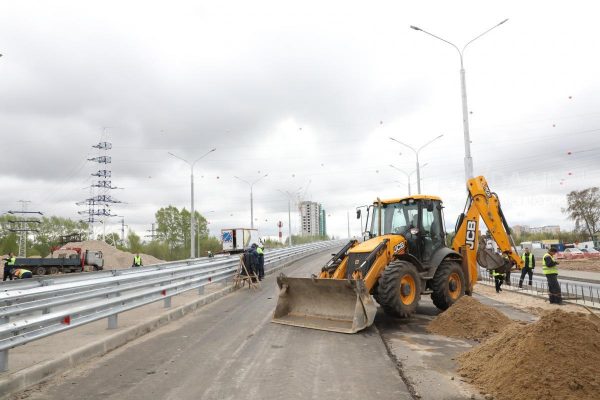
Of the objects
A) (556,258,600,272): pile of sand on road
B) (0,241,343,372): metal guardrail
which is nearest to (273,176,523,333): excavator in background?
(0,241,343,372): metal guardrail

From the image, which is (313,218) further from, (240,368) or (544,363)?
(544,363)

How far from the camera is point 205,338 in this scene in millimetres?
7324

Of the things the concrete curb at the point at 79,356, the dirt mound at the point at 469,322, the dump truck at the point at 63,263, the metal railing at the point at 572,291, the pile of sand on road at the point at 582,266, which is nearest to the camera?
the concrete curb at the point at 79,356

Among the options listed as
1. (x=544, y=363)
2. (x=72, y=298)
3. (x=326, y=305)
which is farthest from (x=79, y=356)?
(x=544, y=363)

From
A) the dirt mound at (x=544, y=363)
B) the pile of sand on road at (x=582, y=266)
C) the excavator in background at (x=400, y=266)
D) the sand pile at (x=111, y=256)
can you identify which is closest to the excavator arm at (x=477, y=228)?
the excavator in background at (x=400, y=266)

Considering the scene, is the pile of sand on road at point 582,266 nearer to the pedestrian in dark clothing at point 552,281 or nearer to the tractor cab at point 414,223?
the pedestrian in dark clothing at point 552,281

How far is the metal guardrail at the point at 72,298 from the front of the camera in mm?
5102

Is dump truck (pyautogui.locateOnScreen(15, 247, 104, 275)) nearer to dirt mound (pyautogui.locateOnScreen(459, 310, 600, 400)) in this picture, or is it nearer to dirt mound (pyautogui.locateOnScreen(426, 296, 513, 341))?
dirt mound (pyautogui.locateOnScreen(426, 296, 513, 341))

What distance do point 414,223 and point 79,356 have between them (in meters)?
6.51

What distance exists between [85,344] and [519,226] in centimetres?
10185

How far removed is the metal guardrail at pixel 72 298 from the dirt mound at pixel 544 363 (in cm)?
507

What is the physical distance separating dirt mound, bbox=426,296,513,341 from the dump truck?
100 feet

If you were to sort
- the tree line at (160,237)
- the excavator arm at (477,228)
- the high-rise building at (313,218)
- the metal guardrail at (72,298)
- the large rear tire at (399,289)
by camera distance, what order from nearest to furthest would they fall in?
the metal guardrail at (72,298), the large rear tire at (399,289), the excavator arm at (477,228), the tree line at (160,237), the high-rise building at (313,218)

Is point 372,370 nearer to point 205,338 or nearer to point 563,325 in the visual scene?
point 563,325
